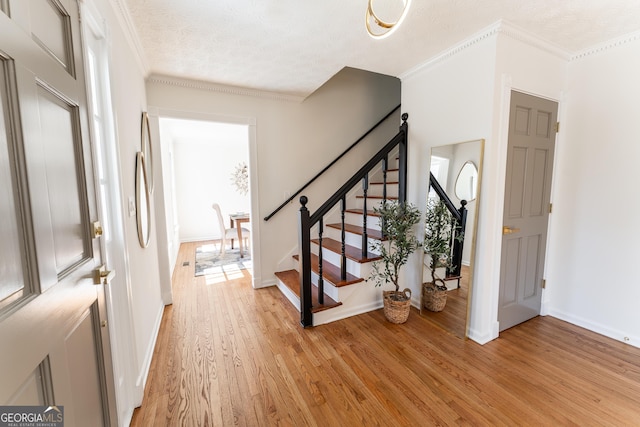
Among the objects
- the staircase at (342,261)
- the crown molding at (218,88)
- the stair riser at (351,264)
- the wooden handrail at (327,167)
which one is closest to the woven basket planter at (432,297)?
the staircase at (342,261)

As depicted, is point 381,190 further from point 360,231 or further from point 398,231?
point 398,231

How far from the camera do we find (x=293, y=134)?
333 centimetres

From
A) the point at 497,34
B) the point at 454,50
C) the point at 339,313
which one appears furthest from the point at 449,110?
the point at 339,313

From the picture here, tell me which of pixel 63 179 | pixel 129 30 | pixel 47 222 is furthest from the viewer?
pixel 129 30

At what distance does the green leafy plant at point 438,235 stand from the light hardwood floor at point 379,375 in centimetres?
56

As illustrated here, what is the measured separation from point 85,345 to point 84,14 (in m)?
1.33

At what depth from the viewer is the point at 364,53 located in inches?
89.4

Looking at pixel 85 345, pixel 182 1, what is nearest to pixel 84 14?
pixel 182 1

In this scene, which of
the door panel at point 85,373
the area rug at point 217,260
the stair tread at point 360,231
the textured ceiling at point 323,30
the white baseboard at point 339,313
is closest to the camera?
the door panel at point 85,373

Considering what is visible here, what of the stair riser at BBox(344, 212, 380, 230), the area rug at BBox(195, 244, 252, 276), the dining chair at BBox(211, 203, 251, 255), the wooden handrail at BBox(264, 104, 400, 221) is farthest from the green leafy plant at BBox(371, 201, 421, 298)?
the dining chair at BBox(211, 203, 251, 255)

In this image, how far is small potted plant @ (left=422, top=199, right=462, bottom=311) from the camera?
235 centimetres

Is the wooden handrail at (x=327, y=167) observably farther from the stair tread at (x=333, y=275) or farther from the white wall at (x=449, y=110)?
the white wall at (x=449, y=110)

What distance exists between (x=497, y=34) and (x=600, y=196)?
1605 mm

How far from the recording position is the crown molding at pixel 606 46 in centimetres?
197
